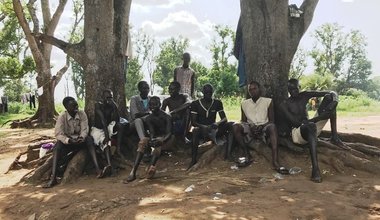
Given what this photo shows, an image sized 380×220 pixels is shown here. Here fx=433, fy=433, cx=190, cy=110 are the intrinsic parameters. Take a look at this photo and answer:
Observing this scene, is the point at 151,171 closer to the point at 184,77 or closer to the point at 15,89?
the point at 184,77

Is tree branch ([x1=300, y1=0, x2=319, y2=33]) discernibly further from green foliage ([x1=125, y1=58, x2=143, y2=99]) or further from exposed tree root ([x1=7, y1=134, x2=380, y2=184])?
green foliage ([x1=125, y1=58, x2=143, y2=99])

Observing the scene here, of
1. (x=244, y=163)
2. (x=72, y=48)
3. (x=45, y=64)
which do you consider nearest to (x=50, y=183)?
(x=72, y=48)

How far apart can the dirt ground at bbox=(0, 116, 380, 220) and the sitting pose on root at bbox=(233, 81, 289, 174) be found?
0.37 m

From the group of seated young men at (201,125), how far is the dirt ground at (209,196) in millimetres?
375

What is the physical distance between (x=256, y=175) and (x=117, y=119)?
2649 mm

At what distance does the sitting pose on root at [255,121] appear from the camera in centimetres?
688

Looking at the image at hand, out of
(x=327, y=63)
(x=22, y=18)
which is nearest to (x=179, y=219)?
(x=22, y=18)

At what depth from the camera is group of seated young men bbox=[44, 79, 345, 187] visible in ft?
22.3

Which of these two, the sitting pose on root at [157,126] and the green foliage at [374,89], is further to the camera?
the green foliage at [374,89]

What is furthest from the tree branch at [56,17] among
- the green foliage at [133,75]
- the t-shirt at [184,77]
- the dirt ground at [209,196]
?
the green foliage at [133,75]

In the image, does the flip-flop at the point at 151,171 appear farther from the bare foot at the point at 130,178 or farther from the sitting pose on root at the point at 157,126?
the sitting pose on root at the point at 157,126

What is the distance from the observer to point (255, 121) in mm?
7137

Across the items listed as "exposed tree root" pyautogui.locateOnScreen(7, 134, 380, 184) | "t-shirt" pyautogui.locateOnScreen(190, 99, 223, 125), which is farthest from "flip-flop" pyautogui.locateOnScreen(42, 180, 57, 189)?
"t-shirt" pyautogui.locateOnScreen(190, 99, 223, 125)

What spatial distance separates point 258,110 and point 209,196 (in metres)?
2.34
